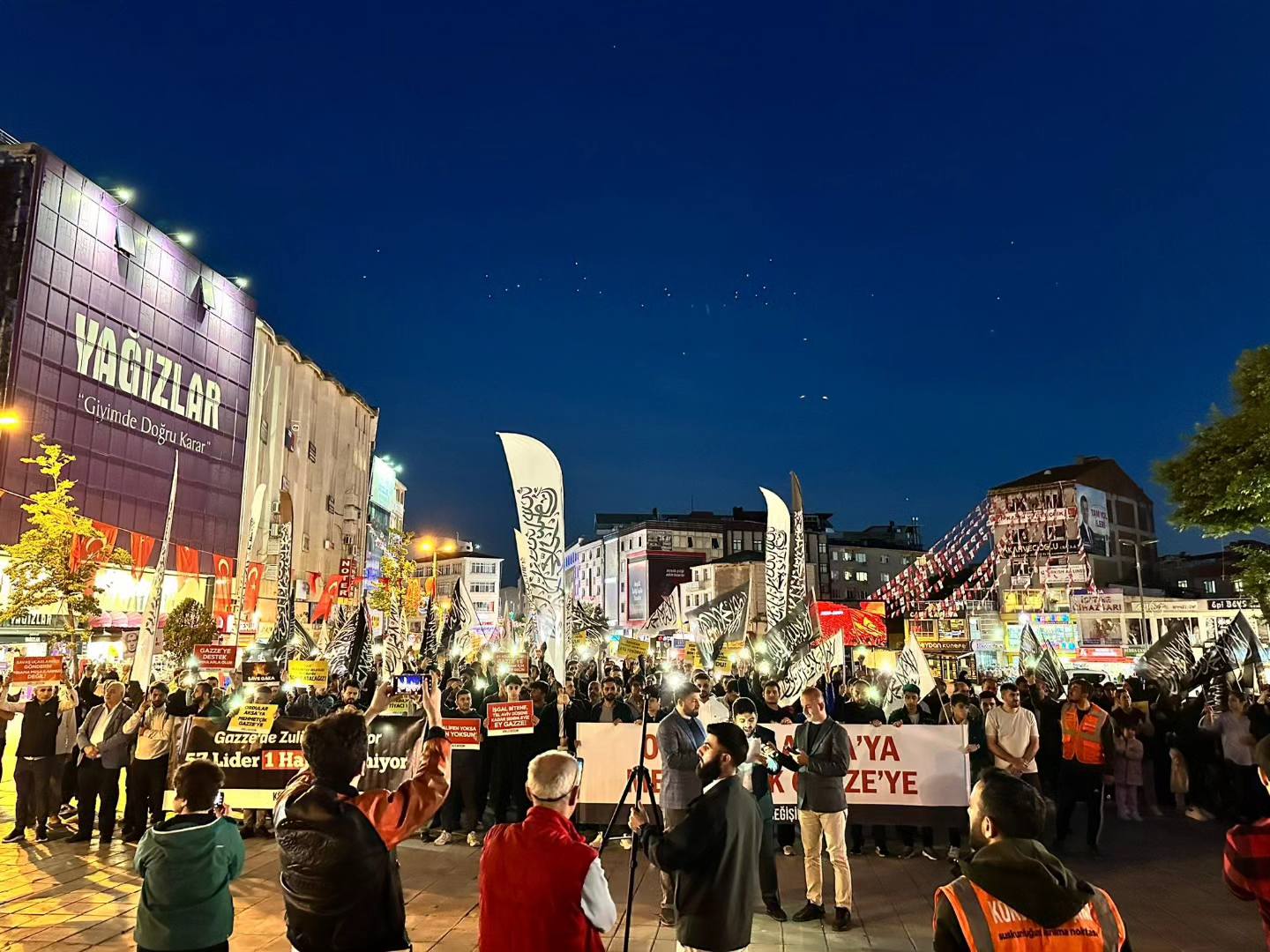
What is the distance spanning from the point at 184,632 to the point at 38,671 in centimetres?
2444

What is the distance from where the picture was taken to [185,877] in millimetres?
4211

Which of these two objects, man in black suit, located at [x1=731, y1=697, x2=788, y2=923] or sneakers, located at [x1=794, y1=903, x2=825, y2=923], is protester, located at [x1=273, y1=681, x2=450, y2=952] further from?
sneakers, located at [x1=794, y1=903, x2=825, y2=923]

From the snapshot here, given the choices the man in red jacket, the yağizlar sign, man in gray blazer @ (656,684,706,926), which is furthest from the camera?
the yağizlar sign

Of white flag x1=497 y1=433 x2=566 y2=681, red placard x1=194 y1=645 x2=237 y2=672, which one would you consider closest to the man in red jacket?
white flag x1=497 y1=433 x2=566 y2=681

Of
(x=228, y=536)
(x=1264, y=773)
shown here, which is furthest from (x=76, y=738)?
(x=228, y=536)

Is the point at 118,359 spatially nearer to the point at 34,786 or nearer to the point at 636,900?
the point at 34,786

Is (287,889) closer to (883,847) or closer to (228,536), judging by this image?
(883,847)

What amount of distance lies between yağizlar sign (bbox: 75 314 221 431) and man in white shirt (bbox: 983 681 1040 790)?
43.4m

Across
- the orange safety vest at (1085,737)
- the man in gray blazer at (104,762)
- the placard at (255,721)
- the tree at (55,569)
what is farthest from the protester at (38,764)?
the tree at (55,569)

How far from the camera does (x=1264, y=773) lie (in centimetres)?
391

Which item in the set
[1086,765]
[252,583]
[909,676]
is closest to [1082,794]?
[1086,765]

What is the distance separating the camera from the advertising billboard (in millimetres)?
36938

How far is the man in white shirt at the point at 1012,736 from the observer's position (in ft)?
32.1

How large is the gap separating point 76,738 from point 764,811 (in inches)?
351
